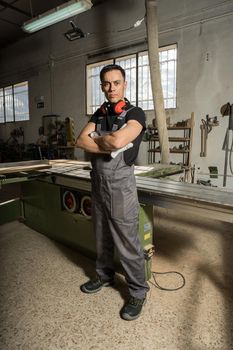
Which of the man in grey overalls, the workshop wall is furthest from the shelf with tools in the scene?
the man in grey overalls

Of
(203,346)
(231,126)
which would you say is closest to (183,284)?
(203,346)

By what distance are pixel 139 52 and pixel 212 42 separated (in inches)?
54.2

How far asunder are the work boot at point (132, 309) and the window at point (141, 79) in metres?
3.63

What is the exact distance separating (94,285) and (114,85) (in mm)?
1217

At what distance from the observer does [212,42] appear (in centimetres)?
371

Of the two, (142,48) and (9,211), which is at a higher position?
(142,48)

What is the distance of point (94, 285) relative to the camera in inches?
63.3

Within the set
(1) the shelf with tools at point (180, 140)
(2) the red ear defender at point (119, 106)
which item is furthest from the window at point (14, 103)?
(2) the red ear defender at point (119, 106)

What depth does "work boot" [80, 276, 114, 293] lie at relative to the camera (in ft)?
5.23

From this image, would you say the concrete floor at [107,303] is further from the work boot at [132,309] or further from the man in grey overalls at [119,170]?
the man in grey overalls at [119,170]

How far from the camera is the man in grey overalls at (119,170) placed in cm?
125

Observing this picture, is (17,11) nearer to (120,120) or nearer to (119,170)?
(120,120)

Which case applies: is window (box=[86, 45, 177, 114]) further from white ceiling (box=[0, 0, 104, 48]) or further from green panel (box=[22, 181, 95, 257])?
green panel (box=[22, 181, 95, 257])

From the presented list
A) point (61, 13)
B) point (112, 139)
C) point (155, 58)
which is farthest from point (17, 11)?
point (112, 139)
